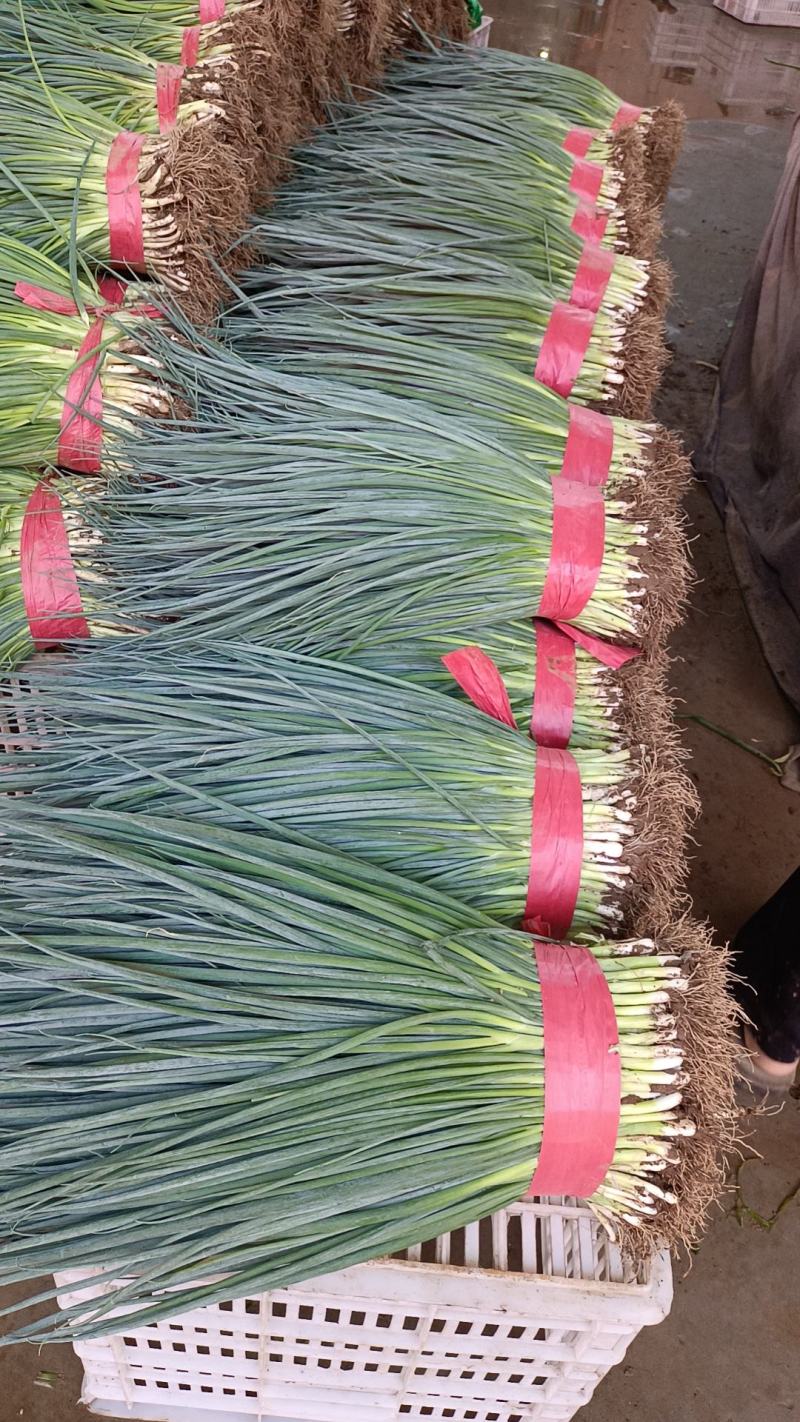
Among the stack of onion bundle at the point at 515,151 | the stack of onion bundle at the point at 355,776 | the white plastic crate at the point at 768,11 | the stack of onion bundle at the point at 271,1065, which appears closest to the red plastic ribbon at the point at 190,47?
the stack of onion bundle at the point at 515,151

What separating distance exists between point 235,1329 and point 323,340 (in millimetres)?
1319

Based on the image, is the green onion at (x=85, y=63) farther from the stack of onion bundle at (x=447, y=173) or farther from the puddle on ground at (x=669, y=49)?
the puddle on ground at (x=669, y=49)

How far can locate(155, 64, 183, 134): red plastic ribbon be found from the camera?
1397mm

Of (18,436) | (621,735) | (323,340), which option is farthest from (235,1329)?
(323,340)

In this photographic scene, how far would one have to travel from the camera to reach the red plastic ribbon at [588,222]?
180 centimetres

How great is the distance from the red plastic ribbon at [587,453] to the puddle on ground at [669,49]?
4.19 metres

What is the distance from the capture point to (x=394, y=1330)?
1.04 meters

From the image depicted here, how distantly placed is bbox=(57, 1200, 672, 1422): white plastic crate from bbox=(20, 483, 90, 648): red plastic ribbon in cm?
78

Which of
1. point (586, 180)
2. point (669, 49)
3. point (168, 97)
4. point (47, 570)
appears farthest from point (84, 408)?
point (669, 49)

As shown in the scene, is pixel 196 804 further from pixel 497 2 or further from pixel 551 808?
pixel 497 2

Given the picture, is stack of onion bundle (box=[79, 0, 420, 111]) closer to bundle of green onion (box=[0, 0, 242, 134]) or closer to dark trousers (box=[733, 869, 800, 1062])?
bundle of green onion (box=[0, 0, 242, 134])

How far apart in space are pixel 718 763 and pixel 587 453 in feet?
4.07

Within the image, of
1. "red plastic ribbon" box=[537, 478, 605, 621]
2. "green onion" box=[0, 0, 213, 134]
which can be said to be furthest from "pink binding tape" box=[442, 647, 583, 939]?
"green onion" box=[0, 0, 213, 134]

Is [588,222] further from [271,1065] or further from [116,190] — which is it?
[271,1065]
